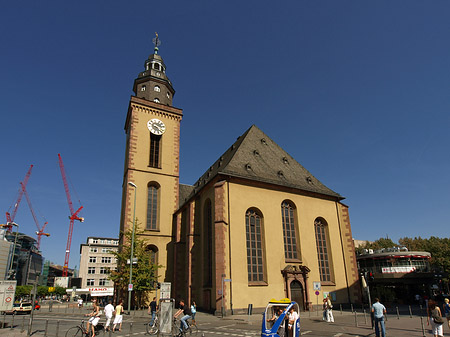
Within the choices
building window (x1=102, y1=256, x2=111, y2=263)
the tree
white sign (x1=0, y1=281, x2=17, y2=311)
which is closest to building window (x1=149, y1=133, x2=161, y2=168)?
the tree

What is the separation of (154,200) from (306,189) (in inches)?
624

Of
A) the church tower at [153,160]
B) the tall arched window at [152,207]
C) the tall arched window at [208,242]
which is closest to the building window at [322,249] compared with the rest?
the tall arched window at [208,242]

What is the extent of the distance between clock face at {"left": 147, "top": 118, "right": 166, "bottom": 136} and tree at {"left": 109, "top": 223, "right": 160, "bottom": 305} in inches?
482

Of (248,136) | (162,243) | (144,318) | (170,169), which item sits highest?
(248,136)

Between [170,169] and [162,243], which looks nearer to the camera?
[162,243]

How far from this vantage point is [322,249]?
91.6 feet

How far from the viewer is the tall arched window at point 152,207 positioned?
105ft

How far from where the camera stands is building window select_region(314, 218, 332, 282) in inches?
1061

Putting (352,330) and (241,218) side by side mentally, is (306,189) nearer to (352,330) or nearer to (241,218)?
(241,218)

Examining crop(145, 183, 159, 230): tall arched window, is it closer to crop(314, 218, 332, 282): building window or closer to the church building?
the church building

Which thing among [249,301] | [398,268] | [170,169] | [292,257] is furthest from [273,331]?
[398,268]

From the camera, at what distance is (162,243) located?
104ft

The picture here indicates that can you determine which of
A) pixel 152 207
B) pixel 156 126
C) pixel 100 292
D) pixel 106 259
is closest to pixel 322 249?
pixel 152 207

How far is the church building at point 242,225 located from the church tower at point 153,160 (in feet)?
0.37
